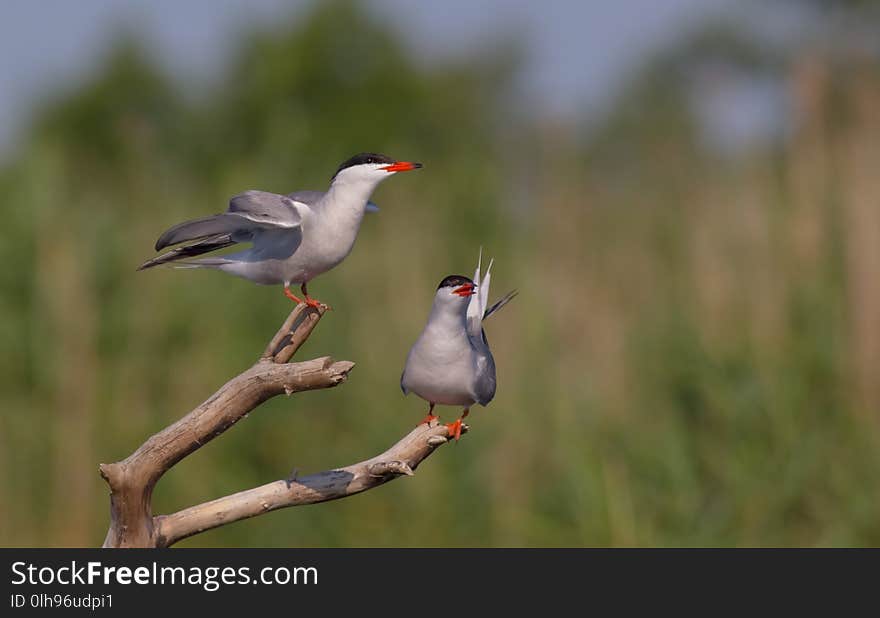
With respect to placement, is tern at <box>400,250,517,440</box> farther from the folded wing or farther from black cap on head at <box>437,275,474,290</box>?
the folded wing

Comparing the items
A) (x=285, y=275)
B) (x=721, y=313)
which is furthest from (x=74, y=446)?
(x=285, y=275)

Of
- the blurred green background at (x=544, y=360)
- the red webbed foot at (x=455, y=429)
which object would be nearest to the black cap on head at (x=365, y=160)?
the red webbed foot at (x=455, y=429)

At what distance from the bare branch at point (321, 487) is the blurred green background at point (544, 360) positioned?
7.97m

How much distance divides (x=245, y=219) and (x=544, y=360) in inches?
378

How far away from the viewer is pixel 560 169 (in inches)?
548

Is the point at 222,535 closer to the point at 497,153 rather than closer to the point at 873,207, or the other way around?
the point at 873,207

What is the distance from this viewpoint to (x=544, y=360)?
13.2 m

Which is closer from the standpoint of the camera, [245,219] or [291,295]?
[245,219]

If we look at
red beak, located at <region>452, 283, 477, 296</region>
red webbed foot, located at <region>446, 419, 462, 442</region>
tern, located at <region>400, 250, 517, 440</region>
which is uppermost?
red beak, located at <region>452, 283, 477, 296</region>

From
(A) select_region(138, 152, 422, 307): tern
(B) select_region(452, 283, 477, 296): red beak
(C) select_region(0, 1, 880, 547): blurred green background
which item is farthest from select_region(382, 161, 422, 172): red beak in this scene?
(C) select_region(0, 1, 880, 547): blurred green background

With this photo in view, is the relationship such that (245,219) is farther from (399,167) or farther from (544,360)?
(544,360)

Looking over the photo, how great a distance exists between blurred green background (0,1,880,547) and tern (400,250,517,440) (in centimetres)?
832

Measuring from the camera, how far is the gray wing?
3.58m

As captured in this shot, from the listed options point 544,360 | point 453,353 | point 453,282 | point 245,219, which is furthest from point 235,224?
point 544,360
